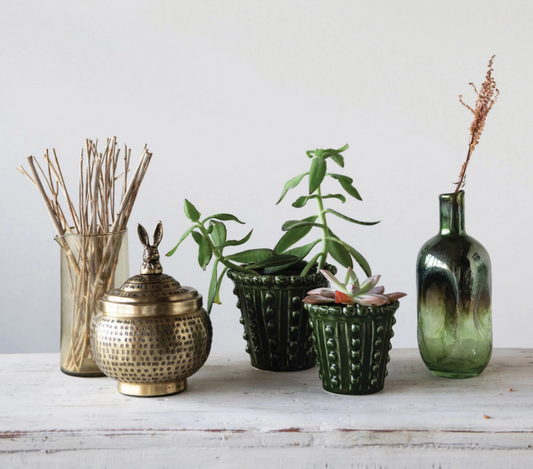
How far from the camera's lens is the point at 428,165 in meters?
1.86

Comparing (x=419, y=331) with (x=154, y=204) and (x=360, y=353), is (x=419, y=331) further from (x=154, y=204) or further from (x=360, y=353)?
(x=154, y=204)

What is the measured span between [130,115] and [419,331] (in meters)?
1.25

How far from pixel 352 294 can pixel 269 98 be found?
3.89 ft

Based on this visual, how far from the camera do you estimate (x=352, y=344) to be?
0.78 metres

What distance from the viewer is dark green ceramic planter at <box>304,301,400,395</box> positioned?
30.5 inches

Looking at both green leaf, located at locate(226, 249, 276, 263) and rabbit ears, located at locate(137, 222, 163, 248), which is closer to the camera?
rabbit ears, located at locate(137, 222, 163, 248)

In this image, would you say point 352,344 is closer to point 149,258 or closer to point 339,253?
point 339,253

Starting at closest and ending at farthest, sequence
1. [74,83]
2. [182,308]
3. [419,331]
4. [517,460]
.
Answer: [517,460] < [182,308] < [419,331] < [74,83]

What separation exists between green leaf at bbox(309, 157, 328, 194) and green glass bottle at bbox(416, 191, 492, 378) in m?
0.17

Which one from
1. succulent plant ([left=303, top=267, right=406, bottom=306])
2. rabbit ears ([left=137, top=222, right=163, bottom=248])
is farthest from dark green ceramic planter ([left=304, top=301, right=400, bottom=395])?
rabbit ears ([left=137, top=222, right=163, bottom=248])

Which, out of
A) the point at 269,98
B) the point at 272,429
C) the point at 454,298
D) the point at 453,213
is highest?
the point at 269,98

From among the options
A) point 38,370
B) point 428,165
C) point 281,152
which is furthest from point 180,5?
point 38,370

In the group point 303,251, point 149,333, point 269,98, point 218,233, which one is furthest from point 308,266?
point 269,98

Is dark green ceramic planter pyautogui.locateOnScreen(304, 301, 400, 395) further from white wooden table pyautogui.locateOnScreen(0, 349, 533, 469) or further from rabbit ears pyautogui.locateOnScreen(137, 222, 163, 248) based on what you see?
rabbit ears pyautogui.locateOnScreen(137, 222, 163, 248)
